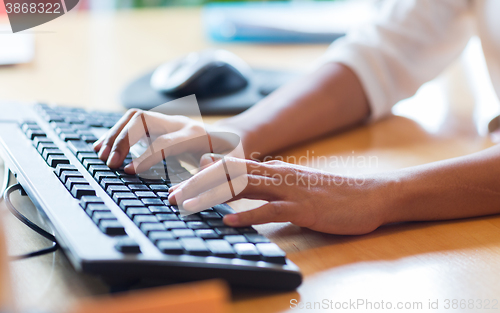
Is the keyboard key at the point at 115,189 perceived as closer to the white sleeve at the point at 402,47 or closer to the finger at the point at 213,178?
the finger at the point at 213,178

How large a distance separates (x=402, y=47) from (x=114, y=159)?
56 cm

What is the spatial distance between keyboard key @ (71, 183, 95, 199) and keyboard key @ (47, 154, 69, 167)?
0.08 meters

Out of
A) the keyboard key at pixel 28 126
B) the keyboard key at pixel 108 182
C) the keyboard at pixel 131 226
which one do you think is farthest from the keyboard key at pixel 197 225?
the keyboard key at pixel 28 126

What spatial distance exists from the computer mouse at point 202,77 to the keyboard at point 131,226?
0.33 m

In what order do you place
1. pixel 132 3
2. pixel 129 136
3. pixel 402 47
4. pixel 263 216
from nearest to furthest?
pixel 263 216 → pixel 129 136 → pixel 402 47 → pixel 132 3

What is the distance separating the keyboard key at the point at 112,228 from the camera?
14.5 inches

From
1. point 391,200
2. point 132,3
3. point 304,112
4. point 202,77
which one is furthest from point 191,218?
point 132,3

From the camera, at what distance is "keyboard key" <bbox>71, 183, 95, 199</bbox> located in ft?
1.42

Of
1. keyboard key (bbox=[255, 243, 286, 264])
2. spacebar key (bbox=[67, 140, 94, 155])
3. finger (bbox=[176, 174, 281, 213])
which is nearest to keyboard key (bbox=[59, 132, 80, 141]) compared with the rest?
spacebar key (bbox=[67, 140, 94, 155])

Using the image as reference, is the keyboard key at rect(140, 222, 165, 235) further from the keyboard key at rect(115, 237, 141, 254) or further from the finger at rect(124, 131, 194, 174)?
the finger at rect(124, 131, 194, 174)

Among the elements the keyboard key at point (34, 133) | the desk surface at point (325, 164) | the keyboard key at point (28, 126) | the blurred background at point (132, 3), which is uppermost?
the blurred background at point (132, 3)

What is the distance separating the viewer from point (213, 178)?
46 centimetres

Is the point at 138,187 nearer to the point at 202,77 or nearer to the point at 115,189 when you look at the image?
the point at 115,189

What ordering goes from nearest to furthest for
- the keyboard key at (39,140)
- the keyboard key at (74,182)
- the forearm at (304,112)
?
the keyboard key at (74,182), the keyboard key at (39,140), the forearm at (304,112)
